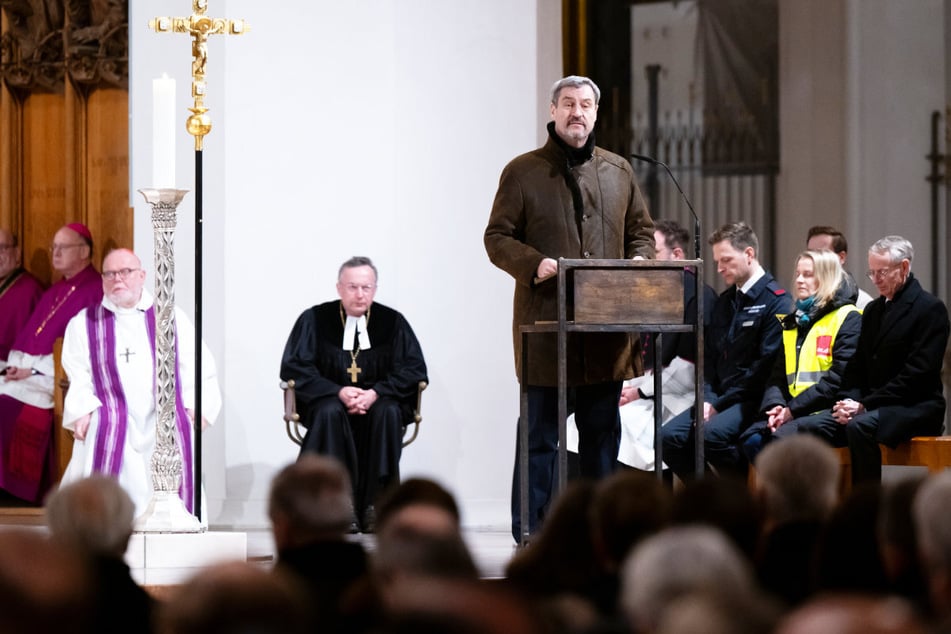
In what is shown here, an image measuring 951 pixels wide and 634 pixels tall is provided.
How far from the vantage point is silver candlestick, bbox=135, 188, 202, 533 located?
5.78m

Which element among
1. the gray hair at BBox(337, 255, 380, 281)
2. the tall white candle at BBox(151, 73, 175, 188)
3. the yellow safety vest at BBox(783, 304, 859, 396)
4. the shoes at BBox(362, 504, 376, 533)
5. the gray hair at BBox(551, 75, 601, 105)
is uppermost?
the gray hair at BBox(551, 75, 601, 105)

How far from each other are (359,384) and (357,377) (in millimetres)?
39

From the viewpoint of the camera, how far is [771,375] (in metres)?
7.62

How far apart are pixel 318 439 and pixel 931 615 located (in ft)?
18.9

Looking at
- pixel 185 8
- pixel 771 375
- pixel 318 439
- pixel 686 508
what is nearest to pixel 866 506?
pixel 686 508

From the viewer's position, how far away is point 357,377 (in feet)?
26.9

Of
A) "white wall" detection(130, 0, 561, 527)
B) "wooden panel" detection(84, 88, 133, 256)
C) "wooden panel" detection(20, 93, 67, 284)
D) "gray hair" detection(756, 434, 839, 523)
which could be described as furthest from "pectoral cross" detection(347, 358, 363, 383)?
"gray hair" detection(756, 434, 839, 523)

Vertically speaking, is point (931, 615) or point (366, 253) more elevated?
point (366, 253)

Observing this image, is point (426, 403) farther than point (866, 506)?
Yes

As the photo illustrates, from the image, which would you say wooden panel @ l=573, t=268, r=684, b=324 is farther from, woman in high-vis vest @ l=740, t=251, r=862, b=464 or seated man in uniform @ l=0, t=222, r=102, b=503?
seated man in uniform @ l=0, t=222, r=102, b=503

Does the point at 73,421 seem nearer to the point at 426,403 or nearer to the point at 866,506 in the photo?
the point at 426,403

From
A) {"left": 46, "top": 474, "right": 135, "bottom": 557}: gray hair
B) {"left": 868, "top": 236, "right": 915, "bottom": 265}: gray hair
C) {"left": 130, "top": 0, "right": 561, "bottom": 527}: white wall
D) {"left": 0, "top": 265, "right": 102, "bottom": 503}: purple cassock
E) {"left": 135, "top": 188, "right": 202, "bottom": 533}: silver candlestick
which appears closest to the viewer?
{"left": 46, "top": 474, "right": 135, "bottom": 557}: gray hair

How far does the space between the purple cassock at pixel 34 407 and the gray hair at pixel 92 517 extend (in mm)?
6353

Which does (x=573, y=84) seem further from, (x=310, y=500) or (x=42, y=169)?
(x=42, y=169)
